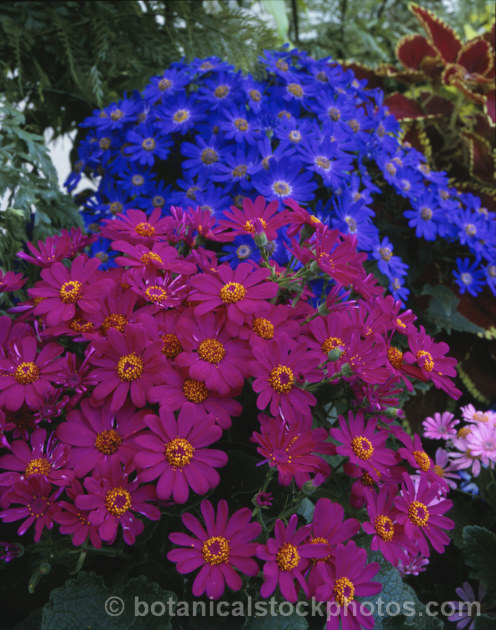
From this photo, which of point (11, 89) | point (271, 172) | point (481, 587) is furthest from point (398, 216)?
point (11, 89)

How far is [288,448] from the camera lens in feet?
1.89

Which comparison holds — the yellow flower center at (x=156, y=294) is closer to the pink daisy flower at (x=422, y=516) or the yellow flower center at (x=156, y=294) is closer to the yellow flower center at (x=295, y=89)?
the pink daisy flower at (x=422, y=516)

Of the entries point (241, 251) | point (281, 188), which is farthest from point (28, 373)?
point (281, 188)

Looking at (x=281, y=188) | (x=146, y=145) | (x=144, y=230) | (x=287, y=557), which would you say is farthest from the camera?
(x=146, y=145)

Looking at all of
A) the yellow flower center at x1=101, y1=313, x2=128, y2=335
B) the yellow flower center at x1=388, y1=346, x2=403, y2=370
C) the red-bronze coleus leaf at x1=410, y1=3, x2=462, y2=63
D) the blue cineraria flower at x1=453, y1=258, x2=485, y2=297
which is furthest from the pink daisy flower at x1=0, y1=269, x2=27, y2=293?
the red-bronze coleus leaf at x1=410, y1=3, x2=462, y2=63

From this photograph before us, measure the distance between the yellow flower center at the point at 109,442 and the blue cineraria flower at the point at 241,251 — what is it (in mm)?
442

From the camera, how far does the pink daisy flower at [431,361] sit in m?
0.65

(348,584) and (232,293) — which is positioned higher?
(232,293)

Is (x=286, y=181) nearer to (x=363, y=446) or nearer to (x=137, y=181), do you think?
(x=137, y=181)

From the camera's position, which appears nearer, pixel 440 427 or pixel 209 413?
pixel 209 413

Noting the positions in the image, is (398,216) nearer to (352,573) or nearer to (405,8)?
(352,573)

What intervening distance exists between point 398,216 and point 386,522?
2.80 ft

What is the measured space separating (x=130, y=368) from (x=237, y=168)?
545 mm

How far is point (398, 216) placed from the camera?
1.31m
